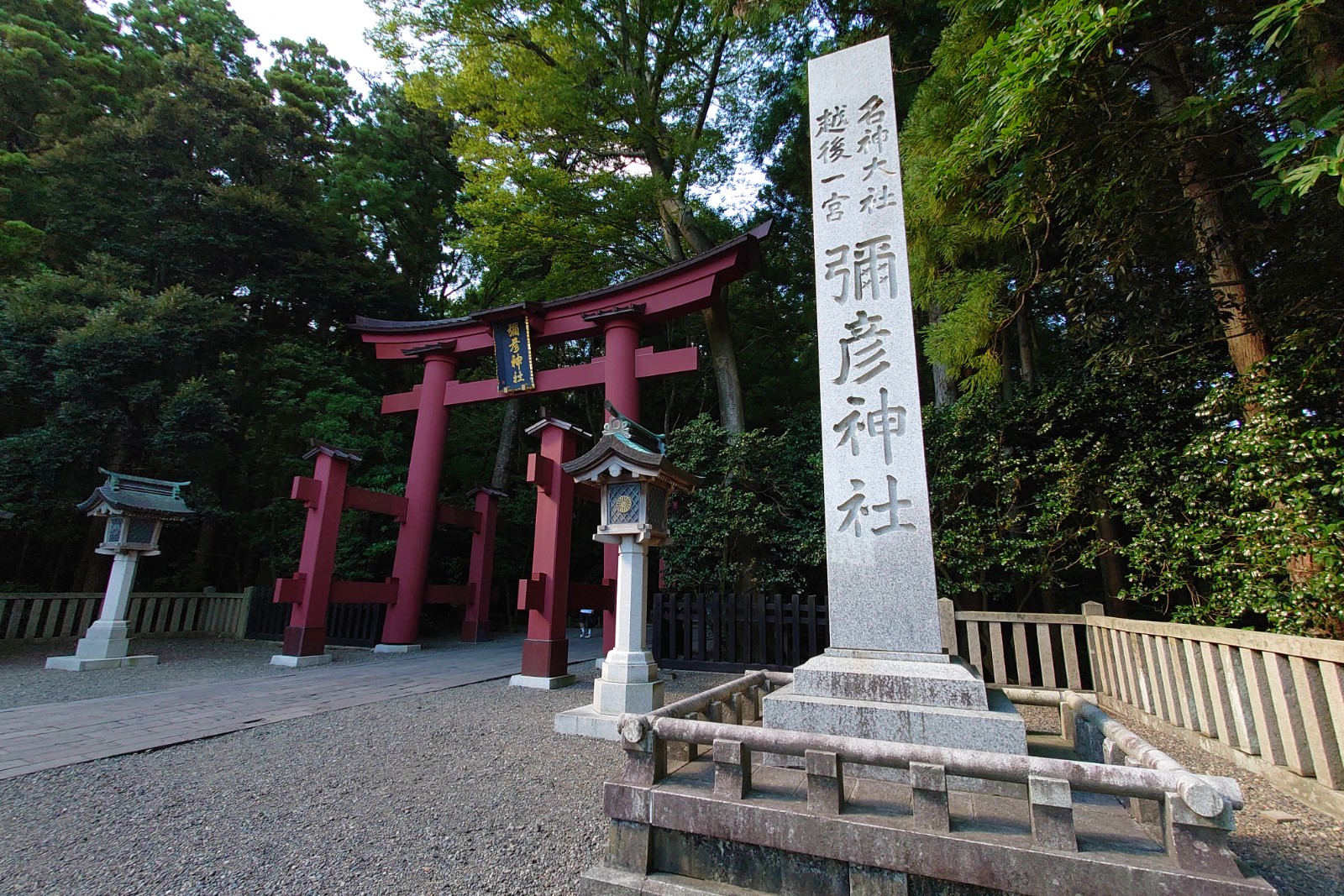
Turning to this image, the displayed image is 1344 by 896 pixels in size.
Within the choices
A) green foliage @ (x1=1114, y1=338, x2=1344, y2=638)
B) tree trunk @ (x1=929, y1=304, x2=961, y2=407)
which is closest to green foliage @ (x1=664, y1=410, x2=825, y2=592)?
tree trunk @ (x1=929, y1=304, x2=961, y2=407)

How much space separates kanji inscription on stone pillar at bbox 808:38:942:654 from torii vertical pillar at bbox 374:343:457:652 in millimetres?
8124

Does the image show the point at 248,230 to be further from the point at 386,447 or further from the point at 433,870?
the point at 433,870

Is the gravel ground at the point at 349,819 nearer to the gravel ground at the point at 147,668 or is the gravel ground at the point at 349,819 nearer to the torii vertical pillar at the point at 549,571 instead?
the torii vertical pillar at the point at 549,571

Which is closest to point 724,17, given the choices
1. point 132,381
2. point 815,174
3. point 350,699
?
point 815,174

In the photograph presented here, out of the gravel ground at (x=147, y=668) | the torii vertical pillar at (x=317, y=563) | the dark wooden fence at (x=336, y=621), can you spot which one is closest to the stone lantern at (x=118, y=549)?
the gravel ground at (x=147, y=668)

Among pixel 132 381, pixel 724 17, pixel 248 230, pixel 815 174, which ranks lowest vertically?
pixel 815 174

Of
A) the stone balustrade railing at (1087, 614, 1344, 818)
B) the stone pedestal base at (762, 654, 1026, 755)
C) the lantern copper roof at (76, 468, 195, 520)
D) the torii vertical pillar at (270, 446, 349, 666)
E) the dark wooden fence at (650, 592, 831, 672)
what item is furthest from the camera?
the torii vertical pillar at (270, 446, 349, 666)

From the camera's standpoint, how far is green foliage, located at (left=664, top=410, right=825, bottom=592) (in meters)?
7.91

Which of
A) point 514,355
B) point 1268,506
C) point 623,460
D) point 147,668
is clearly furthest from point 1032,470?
point 147,668

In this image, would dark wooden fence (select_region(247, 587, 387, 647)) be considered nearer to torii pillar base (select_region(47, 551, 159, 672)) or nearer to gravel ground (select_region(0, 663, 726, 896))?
torii pillar base (select_region(47, 551, 159, 672))

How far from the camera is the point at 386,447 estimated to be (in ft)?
40.3

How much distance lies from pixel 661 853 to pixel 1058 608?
8106 millimetres

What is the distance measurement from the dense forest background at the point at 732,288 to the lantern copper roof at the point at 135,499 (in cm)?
228

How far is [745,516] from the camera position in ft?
26.1
